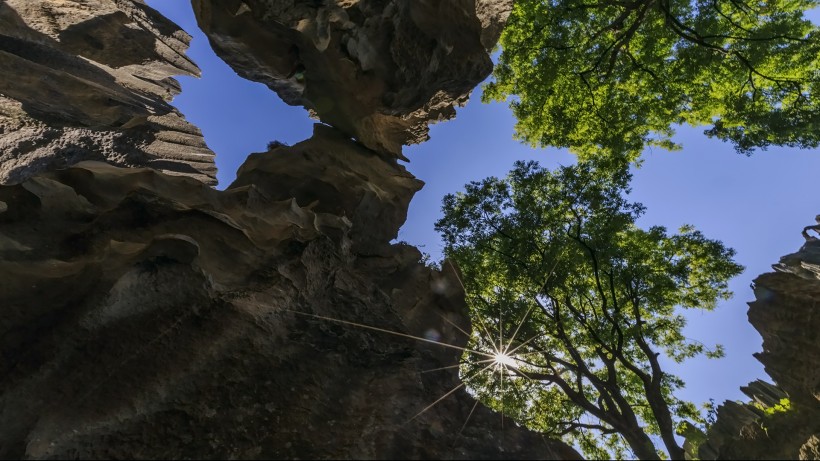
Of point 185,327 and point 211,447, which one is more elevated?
point 185,327

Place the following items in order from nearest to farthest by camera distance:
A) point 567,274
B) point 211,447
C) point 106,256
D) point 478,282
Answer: point 211,447 → point 106,256 → point 567,274 → point 478,282

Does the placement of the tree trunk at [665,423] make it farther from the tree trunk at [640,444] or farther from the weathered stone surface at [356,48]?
the weathered stone surface at [356,48]

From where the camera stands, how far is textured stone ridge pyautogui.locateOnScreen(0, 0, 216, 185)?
12609 mm

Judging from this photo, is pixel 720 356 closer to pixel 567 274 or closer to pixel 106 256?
pixel 567 274

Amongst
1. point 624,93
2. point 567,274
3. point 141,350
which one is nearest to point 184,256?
point 141,350

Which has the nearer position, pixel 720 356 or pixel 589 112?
pixel 720 356

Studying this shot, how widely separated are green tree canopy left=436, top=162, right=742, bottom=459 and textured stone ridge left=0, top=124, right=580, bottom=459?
9.01 m

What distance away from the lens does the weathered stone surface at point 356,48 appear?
950 centimetres

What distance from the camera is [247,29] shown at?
9.99 metres

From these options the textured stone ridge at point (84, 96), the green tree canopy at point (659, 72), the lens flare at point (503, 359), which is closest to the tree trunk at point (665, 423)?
the lens flare at point (503, 359)

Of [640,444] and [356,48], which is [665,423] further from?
[356,48]

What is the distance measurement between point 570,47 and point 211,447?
17.6m

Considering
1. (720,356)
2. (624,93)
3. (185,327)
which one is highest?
(624,93)

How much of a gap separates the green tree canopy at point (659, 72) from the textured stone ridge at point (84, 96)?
14.5 m
